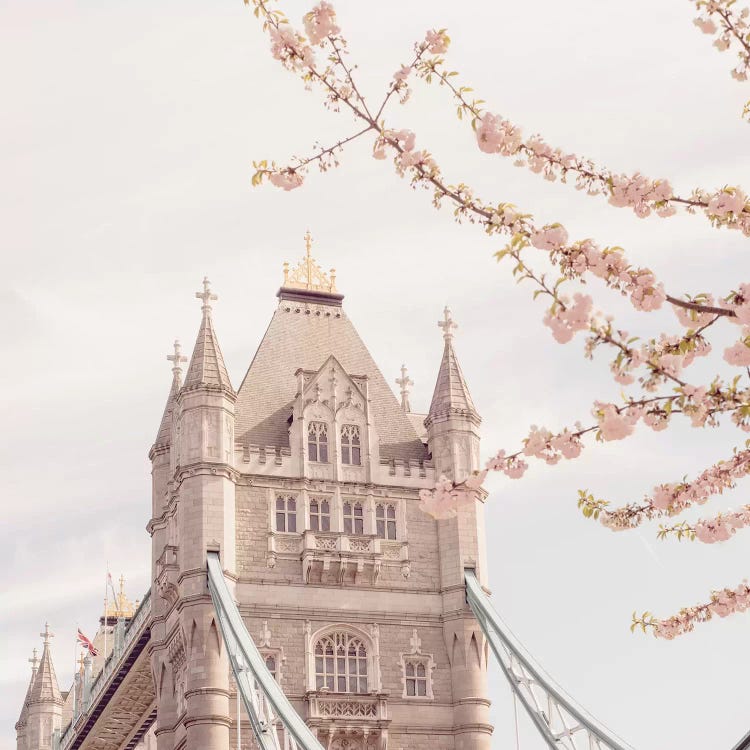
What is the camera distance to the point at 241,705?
149 ft

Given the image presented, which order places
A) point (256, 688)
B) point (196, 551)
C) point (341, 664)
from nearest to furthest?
point (256, 688)
point (196, 551)
point (341, 664)

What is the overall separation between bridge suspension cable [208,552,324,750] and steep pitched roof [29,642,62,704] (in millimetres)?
38997

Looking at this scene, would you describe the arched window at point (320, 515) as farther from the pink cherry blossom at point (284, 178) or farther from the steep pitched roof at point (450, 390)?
the pink cherry blossom at point (284, 178)

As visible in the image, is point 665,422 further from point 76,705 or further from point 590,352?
point 76,705

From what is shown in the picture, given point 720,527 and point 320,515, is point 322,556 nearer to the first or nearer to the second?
point 320,515

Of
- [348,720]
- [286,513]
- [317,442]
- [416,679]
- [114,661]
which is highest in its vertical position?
[317,442]

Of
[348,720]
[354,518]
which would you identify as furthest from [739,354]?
[354,518]

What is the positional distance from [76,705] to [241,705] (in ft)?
83.9

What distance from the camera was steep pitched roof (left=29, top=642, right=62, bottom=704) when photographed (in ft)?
270

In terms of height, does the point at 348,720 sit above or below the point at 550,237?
above

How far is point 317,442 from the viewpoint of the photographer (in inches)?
1984

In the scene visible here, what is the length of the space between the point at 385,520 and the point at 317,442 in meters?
3.24

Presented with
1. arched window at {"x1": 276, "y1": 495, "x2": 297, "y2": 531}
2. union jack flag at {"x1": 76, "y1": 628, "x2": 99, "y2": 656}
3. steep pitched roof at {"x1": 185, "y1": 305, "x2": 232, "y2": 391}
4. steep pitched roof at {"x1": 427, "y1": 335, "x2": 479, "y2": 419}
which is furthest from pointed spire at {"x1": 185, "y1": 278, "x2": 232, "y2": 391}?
union jack flag at {"x1": 76, "y1": 628, "x2": 99, "y2": 656}

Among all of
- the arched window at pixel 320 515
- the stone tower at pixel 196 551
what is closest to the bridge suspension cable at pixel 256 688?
the stone tower at pixel 196 551
